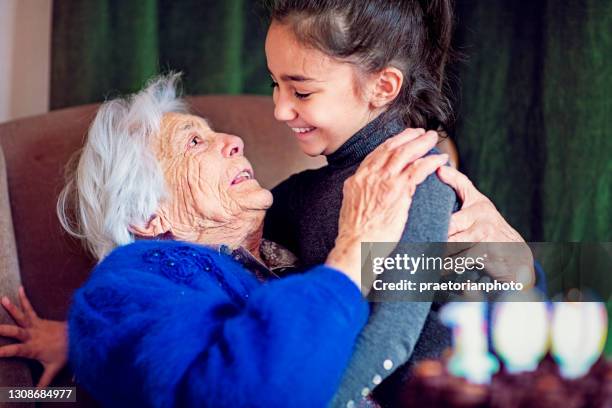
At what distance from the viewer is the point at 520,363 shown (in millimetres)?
1077

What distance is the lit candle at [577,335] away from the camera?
1057mm

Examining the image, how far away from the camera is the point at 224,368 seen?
105cm

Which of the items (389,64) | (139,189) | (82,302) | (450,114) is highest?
(389,64)

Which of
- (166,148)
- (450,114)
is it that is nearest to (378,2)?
(450,114)

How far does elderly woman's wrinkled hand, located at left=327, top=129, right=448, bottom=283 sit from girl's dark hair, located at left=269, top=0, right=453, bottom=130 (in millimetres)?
139

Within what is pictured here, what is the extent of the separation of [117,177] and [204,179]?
0.15 m

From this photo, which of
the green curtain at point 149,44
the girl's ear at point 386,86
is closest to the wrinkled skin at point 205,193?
the girl's ear at point 386,86

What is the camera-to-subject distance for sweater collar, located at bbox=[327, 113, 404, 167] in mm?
1311

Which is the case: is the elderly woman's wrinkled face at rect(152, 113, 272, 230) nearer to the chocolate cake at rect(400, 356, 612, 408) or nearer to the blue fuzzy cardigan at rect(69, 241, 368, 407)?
the blue fuzzy cardigan at rect(69, 241, 368, 407)

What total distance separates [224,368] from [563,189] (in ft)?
3.62

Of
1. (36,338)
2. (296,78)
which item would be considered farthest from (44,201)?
(296,78)

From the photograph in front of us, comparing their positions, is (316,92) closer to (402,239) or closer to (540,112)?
(402,239)

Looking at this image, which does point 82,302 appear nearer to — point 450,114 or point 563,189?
point 450,114

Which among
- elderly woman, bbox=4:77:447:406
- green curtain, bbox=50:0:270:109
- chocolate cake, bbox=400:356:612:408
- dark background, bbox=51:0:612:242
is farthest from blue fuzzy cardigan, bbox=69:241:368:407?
green curtain, bbox=50:0:270:109
